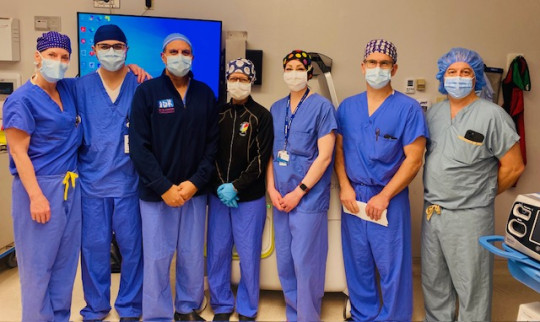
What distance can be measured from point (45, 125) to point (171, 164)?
2.03 ft

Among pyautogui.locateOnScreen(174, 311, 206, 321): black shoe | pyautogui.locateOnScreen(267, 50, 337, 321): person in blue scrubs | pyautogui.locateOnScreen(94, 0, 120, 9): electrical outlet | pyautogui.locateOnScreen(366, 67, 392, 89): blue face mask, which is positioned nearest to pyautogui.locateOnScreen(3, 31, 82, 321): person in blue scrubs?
pyautogui.locateOnScreen(174, 311, 206, 321): black shoe

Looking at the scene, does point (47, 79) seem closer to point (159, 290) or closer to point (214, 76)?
point (159, 290)

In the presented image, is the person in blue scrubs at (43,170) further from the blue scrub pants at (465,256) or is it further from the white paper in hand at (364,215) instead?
the blue scrub pants at (465,256)

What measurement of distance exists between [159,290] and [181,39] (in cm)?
135

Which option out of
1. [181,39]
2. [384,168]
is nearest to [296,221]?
[384,168]

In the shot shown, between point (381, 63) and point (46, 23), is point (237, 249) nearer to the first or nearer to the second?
point (381, 63)

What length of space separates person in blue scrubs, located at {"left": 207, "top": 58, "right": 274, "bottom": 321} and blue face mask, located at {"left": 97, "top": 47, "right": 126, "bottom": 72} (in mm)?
568

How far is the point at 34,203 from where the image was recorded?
1.80m

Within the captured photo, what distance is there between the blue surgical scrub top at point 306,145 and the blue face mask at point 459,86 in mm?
605

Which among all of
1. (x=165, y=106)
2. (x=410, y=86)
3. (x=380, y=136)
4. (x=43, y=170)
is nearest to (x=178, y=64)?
(x=165, y=106)

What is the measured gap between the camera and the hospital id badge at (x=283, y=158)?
2033 mm

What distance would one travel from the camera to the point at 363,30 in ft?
10.5

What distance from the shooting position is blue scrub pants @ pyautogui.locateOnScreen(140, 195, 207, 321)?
2006 millimetres

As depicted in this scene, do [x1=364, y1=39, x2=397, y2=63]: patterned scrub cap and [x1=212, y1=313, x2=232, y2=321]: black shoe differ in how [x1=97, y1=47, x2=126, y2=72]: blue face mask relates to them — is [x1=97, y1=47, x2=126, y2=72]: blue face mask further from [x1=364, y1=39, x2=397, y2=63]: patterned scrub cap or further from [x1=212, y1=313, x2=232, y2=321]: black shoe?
[x1=212, y1=313, x2=232, y2=321]: black shoe
